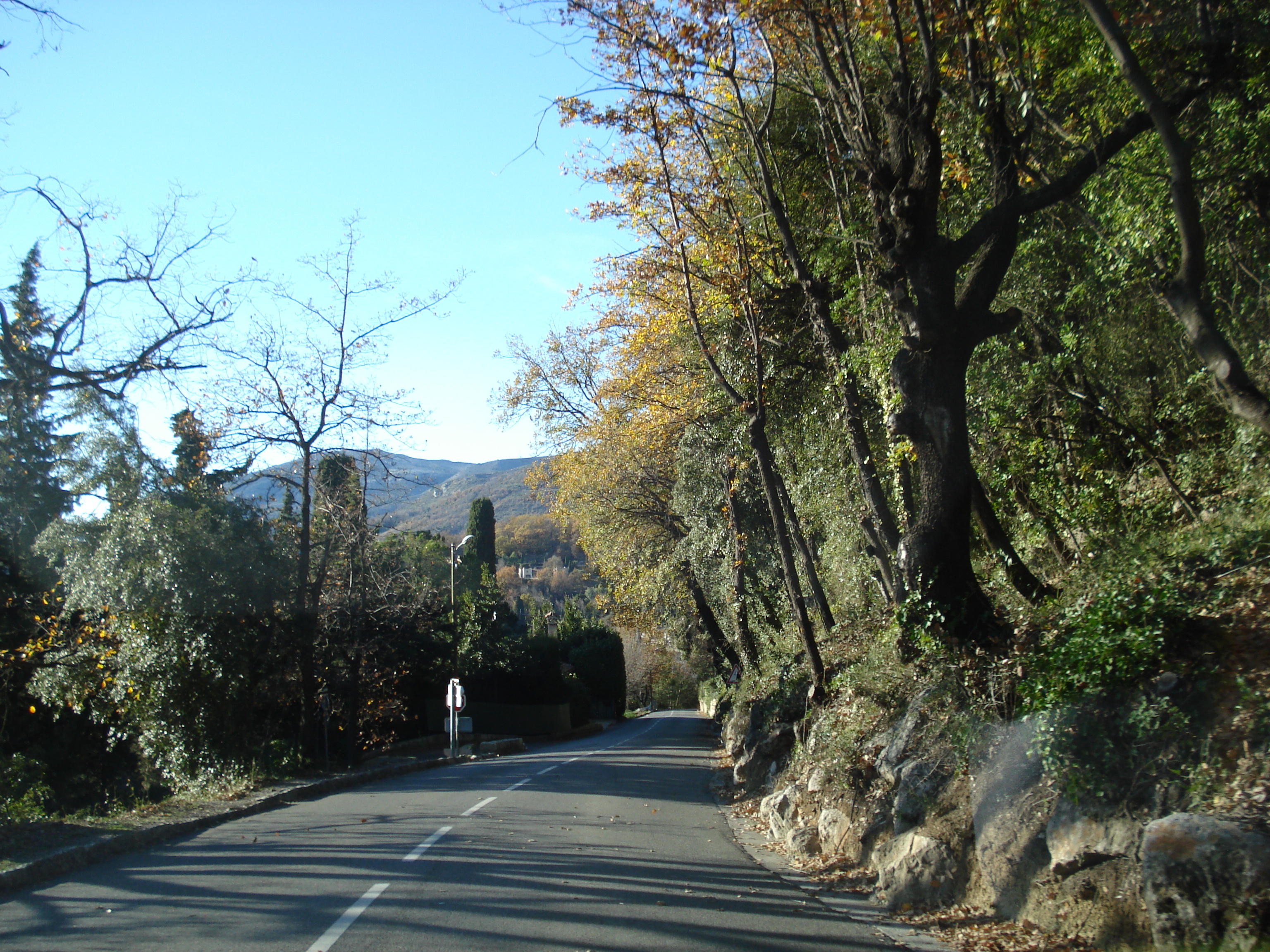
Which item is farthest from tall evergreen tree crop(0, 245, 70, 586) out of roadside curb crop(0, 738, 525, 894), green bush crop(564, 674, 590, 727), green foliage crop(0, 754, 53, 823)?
green bush crop(564, 674, 590, 727)

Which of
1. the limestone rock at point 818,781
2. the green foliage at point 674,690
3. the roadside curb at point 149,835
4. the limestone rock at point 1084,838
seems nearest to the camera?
the limestone rock at point 1084,838

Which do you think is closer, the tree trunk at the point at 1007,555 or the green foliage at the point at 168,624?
the tree trunk at the point at 1007,555

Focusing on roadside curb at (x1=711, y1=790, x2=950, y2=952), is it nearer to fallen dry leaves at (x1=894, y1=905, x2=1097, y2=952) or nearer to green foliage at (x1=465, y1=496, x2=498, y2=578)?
fallen dry leaves at (x1=894, y1=905, x2=1097, y2=952)

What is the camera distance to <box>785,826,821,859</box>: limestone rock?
9.48 m

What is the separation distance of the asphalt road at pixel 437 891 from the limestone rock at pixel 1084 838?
1.40 m

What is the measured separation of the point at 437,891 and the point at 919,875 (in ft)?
12.4

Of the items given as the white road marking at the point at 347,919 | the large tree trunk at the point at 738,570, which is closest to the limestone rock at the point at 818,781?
the white road marking at the point at 347,919

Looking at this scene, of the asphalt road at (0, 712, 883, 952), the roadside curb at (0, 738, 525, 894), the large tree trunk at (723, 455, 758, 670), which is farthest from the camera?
the large tree trunk at (723, 455, 758, 670)

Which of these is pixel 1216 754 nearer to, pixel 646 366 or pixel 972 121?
pixel 972 121

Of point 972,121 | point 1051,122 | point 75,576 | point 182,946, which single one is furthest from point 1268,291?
point 75,576

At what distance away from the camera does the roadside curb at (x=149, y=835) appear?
25.3 ft

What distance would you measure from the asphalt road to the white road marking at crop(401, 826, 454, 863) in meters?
0.04

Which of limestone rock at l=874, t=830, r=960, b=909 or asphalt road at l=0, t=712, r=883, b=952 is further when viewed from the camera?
limestone rock at l=874, t=830, r=960, b=909

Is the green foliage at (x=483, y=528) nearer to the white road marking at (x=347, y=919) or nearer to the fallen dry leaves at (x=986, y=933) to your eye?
the white road marking at (x=347, y=919)
